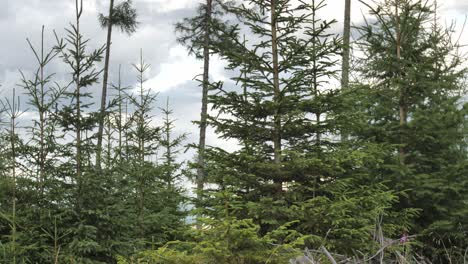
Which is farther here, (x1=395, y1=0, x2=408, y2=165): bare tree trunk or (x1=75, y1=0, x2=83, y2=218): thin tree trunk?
(x1=395, y1=0, x2=408, y2=165): bare tree trunk

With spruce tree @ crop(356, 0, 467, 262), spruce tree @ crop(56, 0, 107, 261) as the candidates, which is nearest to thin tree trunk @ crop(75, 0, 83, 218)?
spruce tree @ crop(56, 0, 107, 261)

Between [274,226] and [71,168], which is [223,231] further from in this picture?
[71,168]

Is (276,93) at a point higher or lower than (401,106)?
lower

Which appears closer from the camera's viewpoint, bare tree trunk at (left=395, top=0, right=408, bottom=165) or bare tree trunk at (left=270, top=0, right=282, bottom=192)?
bare tree trunk at (left=270, top=0, right=282, bottom=192)

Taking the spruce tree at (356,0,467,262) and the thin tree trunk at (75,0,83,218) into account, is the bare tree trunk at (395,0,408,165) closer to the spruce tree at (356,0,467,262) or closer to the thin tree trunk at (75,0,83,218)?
the spruce tree at (356,0,467,262)

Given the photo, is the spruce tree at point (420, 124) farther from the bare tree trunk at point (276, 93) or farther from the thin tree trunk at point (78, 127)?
the thin tree trunk at point (78, 127)

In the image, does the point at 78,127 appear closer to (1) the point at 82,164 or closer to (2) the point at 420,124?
(1) the point at 82,164

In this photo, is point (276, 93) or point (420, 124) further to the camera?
point (420, 124)

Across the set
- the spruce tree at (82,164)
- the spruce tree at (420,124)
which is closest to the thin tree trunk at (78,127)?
the spruce tree at (82,164)

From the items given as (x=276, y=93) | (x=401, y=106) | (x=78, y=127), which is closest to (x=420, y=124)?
(x=401, y=106)

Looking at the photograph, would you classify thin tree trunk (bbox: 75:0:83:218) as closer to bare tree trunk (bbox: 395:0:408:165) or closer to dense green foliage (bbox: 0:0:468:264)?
dense green foliage (bbox: 0:0:468:264)

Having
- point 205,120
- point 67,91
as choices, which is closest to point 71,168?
point 67,91

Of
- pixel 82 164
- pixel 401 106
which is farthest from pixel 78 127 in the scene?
pixel 401 106

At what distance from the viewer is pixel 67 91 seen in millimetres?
7508
